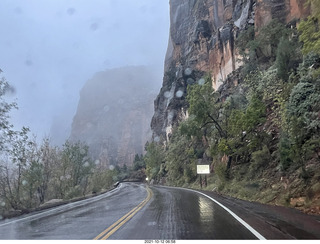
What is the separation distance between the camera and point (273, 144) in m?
21.0

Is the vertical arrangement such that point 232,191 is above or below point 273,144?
below

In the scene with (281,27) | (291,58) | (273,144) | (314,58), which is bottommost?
(273,144)

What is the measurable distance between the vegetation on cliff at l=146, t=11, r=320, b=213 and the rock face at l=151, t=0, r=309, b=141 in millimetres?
3759

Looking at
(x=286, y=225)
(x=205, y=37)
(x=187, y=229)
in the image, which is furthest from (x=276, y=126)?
(x=205, y=37)

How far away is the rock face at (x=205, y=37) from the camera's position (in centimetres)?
4078

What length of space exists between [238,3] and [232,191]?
1770 inches

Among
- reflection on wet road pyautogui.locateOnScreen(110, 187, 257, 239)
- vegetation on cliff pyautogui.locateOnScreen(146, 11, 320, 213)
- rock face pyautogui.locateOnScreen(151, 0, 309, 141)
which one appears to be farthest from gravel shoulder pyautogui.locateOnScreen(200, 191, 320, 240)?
rock face pyautogui.locateOnScreen(151, 0, 309, 141)

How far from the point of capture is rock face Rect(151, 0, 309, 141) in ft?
134

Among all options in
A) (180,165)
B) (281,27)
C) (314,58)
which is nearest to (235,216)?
(314,58)

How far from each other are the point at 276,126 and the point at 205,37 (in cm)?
5551

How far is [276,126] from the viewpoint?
72.6 feet

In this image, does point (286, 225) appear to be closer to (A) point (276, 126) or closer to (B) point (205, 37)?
(A) point (276, 126)

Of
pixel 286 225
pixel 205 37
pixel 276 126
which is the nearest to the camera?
pixel 286 225

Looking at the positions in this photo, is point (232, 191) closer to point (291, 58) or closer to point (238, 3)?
point (291, 58)
